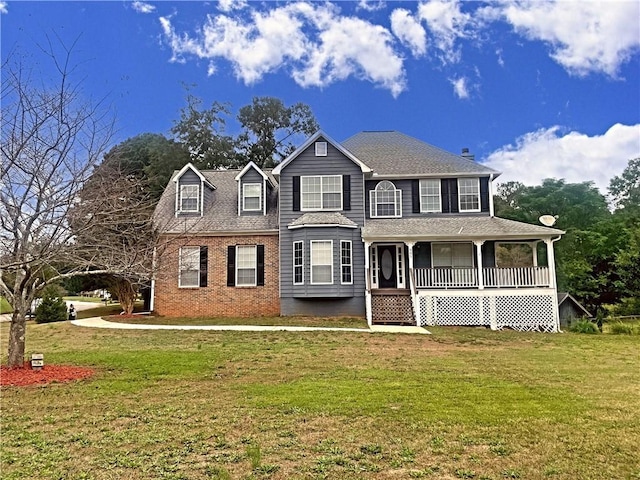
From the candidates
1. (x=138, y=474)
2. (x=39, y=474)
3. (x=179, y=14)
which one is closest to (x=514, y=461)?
(x=138, y=474)

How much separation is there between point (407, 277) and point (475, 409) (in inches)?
527

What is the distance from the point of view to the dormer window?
66.6ft

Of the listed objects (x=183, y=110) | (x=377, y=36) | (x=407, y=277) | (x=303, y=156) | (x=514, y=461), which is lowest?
(x=514, y=461)

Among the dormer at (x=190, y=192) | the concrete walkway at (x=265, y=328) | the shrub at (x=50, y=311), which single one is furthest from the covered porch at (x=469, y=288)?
the shrub at (x=50, y=311)

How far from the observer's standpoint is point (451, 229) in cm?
1806

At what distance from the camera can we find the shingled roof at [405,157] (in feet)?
64.5

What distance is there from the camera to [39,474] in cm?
409

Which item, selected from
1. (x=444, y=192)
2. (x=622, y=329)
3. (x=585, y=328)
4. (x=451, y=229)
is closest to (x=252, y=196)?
(x=444, y=192)

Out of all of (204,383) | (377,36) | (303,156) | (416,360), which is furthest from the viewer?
(303,156)

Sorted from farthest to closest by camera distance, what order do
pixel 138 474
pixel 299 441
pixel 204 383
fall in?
pixel 204 383 < pixel 299 441 < pixel 138 474

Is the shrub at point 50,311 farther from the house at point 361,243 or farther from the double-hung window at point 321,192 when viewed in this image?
the double-hung window at point 321,192

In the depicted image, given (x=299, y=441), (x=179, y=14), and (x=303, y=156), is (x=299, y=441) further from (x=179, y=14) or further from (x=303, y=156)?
(x=303, y=156)

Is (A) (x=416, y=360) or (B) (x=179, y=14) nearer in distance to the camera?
(A) (x=416, y=360)

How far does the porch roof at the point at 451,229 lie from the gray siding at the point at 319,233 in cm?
95
